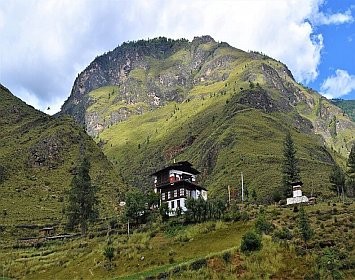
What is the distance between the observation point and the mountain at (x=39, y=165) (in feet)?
368

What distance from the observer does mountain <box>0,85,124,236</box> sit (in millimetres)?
112188

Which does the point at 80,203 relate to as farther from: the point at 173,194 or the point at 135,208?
the point at 173,194

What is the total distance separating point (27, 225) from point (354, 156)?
6371 centimetres

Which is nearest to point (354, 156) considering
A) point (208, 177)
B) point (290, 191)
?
point (290, 191)

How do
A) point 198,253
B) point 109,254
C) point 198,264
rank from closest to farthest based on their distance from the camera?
point 198,264 → point 198,253 → point 109,254

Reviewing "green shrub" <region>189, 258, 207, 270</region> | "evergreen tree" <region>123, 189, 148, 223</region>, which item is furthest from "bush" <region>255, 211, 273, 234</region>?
"evergreen tree" <region>123, 189, 148, 223</region>

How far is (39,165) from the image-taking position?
143 m

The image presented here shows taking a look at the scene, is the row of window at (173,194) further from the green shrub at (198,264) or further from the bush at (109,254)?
the green shrub at (198,264)

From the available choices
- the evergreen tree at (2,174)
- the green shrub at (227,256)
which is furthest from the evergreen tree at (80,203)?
the evergreen tree at (2,174)

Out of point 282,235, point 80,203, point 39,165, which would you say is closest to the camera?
point 282,235

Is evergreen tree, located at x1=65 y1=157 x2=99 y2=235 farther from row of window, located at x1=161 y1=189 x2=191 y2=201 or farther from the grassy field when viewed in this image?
row of window, located at x1=161 y1=189 x2=191 y2=201

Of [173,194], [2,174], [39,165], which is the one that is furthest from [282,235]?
[39,165]

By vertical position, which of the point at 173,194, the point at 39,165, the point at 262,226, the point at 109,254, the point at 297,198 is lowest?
the point at 109,254

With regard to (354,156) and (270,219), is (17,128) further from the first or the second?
(270,219)
